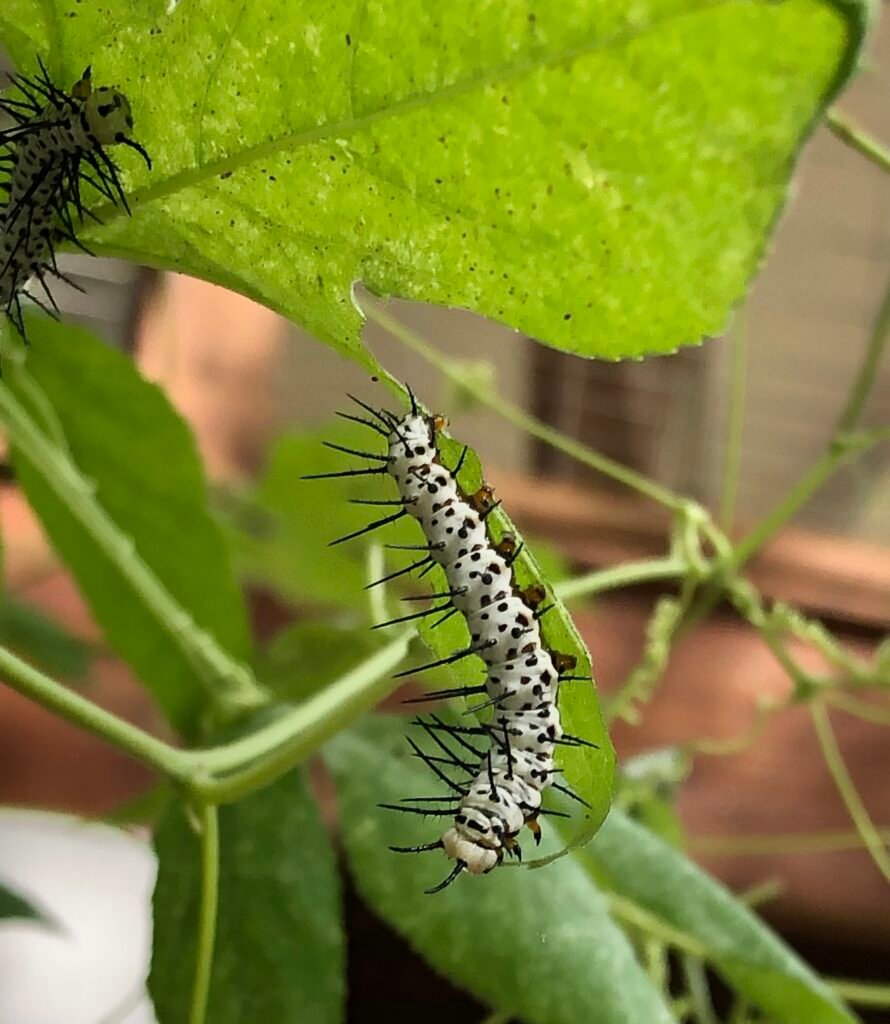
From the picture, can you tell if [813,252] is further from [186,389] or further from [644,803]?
[644,803]

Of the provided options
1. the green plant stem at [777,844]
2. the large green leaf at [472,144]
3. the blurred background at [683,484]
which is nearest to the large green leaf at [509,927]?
the large green leaf at [472,144]

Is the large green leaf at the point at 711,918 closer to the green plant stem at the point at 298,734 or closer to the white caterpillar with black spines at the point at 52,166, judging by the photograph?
the green plant stem at the point at 298,734

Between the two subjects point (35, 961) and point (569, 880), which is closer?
point (569, 880)

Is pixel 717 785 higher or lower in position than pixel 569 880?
higher

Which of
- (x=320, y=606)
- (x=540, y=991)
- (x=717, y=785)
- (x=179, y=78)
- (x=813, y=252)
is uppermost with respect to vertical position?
(x=813, y=252)

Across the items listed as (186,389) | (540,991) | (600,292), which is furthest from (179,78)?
(186,389)

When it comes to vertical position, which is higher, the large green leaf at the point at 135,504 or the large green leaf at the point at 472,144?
the large green leaf at the point at 135,504
